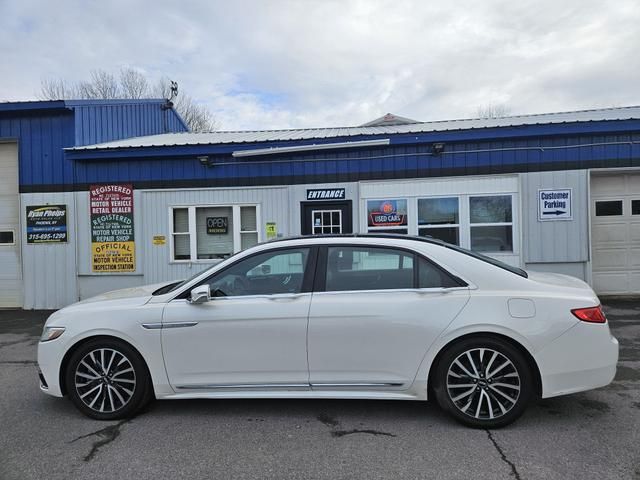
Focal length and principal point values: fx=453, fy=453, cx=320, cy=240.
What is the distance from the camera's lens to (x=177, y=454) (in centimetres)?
329

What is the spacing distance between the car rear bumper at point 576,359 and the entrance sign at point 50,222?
9.56 m

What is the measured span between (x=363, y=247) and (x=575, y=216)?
656cm

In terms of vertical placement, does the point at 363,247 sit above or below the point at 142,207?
below

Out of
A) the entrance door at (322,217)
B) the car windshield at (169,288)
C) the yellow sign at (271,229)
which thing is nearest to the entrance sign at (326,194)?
the entrance door at (322,217)

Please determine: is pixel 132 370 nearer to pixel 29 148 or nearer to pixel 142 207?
pixel 142 207

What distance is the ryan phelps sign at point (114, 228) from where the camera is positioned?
31.6 ft

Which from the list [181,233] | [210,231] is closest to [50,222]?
[181,233]

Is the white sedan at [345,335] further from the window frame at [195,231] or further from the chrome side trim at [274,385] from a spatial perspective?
the window frame at [195,231]

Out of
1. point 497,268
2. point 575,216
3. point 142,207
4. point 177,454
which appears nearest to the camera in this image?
point 177,454

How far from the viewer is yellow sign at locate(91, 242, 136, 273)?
9.62m

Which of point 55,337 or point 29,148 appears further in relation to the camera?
point 29,148

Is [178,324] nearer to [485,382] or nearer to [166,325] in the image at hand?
[166,325]

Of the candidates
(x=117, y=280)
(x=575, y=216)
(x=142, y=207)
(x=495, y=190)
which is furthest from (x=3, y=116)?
(x=575, y=216)

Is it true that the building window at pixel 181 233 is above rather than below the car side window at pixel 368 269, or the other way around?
above
